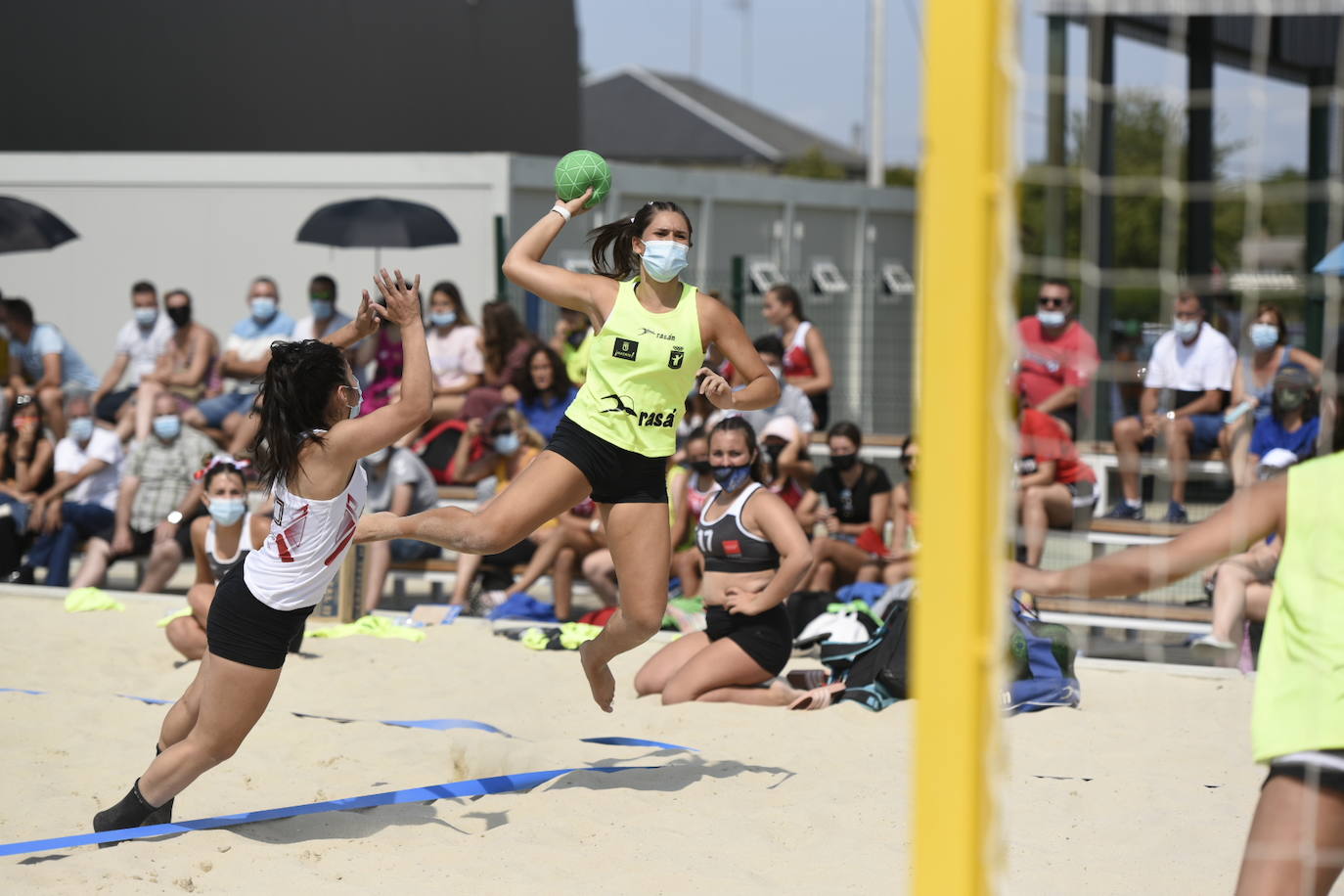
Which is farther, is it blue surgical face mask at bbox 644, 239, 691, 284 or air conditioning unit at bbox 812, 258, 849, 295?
air conditioning unit at bbox 812, 258, 849, 295

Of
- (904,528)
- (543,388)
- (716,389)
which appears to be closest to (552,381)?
(543,388)

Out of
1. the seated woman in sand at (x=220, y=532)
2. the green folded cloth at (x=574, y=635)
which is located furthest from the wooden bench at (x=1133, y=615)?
the seated woman in sand at (x=220, y=532)

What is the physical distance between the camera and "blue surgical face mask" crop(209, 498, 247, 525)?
758 cm

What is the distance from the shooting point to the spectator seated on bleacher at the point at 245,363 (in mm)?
10414

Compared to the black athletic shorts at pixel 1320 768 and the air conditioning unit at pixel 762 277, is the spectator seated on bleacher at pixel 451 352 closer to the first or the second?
the air conditioning unit at pixel 762 277

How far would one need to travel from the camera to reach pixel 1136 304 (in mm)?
31125

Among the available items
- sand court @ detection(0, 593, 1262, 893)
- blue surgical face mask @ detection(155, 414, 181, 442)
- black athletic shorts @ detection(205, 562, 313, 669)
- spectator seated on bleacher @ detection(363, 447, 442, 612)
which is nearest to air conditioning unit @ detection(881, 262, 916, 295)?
spectator seated on bleacher @ detection(363, 447, 442, 612)

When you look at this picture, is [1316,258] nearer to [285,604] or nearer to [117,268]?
[117,268]

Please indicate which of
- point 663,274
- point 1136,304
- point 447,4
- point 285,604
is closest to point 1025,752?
point 663,274

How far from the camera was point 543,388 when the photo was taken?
980 centimetres

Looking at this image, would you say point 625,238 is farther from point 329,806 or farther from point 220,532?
point 220,532

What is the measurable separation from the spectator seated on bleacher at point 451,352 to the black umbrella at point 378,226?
3.09ft

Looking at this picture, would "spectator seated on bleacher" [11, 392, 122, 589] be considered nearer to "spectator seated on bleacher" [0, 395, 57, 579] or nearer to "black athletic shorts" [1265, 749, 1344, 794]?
"spectator seated on bleacher" [0, 395, 57, 579]

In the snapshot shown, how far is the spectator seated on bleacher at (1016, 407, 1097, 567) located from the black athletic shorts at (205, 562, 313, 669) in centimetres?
472
